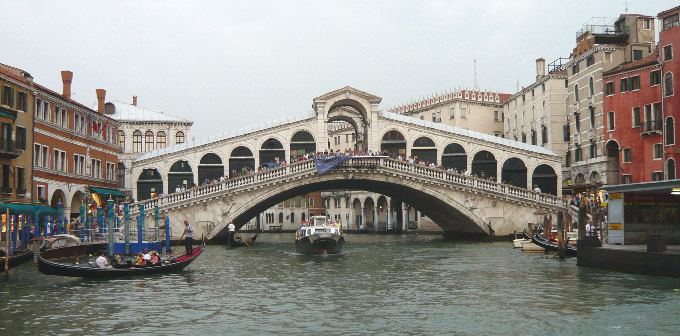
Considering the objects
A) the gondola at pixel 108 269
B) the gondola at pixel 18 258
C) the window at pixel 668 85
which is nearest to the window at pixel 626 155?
the window at pixel 668 85

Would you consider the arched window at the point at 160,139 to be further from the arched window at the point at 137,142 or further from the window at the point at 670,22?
the window at the point at 670,22

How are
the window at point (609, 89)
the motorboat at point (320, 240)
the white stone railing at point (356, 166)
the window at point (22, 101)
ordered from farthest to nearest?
the window at point (609, 89), the white stone railing at point (356, 166), the motorboat at point (320, 240), the window at point (22, 101)

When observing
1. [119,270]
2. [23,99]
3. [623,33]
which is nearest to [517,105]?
[623,33]

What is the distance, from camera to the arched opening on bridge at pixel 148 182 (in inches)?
1773

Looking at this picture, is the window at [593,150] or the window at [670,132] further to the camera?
the window at [593,150]

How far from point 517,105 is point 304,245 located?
30827 millimetres

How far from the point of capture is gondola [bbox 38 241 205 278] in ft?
65.5

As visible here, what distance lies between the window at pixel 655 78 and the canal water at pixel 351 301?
16.2 metres

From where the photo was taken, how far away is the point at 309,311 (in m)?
16.1

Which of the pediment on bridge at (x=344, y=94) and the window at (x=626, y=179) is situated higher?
the pediment on bridge at (x=344, y=94)

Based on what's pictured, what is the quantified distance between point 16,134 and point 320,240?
14.3 m

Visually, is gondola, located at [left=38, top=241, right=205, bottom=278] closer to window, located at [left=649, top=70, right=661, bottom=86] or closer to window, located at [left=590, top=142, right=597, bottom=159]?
window, located at [left=649, top=70, right=661, bottom=86]

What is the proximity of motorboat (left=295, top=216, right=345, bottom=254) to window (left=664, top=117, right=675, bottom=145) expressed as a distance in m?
17.9

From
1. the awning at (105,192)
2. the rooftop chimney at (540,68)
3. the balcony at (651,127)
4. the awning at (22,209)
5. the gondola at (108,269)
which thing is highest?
the rooftop chimney at (540,68)
